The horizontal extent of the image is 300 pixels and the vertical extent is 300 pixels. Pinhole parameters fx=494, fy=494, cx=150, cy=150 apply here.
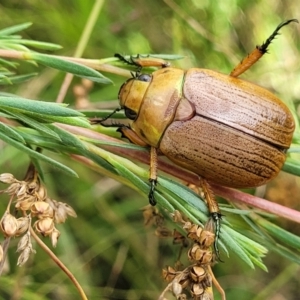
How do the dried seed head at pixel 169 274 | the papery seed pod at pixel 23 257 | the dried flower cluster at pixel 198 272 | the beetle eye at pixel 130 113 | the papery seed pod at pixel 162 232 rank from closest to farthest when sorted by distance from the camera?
the papery seed pod at pixel 23 257
the dried flower cluster at pixel 198 272
the dried seed head at pixel 169 274
the papery seed pod at pixel 162 232
the beetle eye at pixel 130 113

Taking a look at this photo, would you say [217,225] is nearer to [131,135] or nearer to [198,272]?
[198,272]

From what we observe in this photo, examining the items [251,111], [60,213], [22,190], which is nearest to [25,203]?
[22,190]

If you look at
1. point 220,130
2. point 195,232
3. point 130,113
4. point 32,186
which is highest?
point 220,130

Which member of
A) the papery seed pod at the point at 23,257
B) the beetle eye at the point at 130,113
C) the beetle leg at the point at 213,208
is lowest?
the papery seed pod at the point at 23,257

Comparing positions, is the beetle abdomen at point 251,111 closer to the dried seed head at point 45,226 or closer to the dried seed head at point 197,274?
the dried seed head at point 197,274

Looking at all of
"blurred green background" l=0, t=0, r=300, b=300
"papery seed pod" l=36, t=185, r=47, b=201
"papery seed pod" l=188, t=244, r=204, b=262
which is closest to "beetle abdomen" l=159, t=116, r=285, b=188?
"papery seed pod" l=188, t=244, r=204, b=262

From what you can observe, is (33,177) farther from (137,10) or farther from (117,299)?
(137,10)

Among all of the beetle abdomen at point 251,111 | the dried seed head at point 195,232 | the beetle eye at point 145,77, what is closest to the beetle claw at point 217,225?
the dried seed head at point 195,232

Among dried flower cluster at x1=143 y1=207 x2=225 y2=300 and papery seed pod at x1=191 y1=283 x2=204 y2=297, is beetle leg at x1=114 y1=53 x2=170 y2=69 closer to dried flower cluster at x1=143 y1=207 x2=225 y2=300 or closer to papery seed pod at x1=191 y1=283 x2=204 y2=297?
dried flower cluster at x1=143 y1=207 x2=225 y2=300
